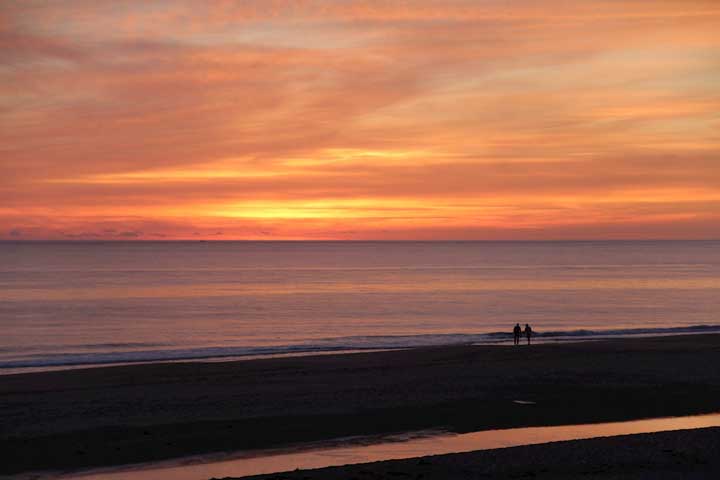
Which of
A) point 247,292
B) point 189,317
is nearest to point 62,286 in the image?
point 247,292

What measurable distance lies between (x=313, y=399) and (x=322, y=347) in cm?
1980

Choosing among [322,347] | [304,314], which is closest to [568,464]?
[322,347]

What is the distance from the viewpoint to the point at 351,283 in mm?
113875

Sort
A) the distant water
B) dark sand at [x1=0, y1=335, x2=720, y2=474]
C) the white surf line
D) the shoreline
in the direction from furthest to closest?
the distant water → the shoreline → dark sand at [x1=0, y1=335, x2=720, y2=474] → the white surf line

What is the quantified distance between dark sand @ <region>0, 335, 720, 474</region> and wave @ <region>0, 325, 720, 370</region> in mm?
5995

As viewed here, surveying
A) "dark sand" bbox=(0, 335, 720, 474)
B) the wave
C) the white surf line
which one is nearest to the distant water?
the wave

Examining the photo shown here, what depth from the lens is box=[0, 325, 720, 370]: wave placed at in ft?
128

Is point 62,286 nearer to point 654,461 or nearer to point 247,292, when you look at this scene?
point 247,292

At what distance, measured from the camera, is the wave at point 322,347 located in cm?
3912

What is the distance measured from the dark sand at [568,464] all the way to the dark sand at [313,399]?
12.2 feet

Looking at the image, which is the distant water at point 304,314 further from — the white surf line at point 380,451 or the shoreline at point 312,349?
the white surf line at point 380,451

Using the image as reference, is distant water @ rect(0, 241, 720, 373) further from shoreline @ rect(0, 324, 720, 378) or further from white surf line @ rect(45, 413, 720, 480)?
white surf line @ rect(45, 413, 720, 480)

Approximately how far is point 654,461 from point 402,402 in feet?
29.4

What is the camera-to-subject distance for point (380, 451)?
18.3 metres
